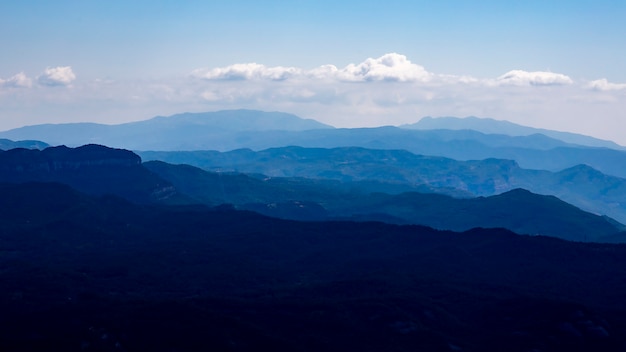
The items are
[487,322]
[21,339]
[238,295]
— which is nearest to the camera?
[21,339]

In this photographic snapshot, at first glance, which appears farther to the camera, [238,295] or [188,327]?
[238,295]

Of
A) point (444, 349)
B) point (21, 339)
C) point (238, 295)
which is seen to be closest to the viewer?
point (21, 339)

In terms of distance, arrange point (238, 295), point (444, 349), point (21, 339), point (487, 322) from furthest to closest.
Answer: point (238, 295)
point (487, 322)
point (444, 349)
point (21, 339)

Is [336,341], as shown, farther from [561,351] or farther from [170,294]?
[170,294]

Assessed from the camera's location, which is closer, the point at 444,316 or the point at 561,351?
the point at 561,351

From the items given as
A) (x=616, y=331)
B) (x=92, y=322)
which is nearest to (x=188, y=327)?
(x=92, y=322)

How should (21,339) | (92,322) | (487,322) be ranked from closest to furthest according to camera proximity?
(21,339) → (92,322) → (487,322)

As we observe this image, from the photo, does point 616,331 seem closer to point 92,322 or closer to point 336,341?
point 336,341

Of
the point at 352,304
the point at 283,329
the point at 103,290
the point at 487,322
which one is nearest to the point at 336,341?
the point at 283,329

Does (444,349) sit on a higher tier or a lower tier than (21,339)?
lower
